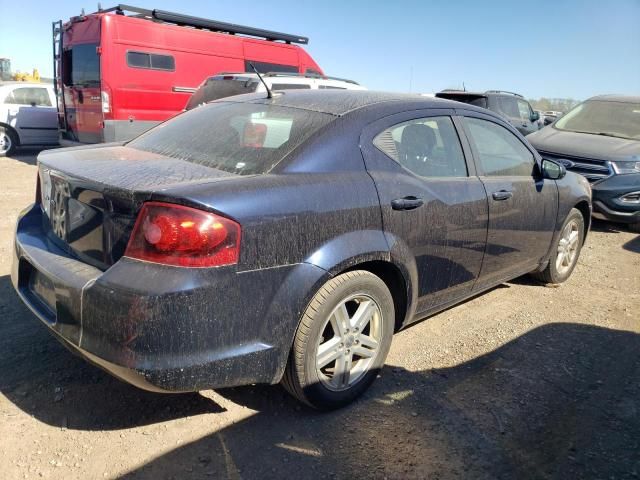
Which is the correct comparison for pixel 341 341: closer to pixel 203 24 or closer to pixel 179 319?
pixel 179 319

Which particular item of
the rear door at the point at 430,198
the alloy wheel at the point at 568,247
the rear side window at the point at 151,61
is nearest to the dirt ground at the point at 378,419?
the rear door at the point at 430,198

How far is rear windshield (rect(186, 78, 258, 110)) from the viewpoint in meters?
7.29

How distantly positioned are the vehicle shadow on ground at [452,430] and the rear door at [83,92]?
8098 mm

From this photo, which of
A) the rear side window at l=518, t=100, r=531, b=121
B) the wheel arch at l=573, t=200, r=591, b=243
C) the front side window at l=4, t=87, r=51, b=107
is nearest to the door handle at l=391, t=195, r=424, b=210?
the wheel arch at l=573, t=200, r=591, b=243

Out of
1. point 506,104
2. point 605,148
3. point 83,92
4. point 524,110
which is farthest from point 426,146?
point 524,110

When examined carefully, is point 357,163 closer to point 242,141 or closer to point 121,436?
point 242,141

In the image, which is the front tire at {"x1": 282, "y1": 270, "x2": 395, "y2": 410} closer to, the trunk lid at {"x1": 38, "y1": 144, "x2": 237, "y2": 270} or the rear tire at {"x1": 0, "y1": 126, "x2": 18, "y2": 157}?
the trunk lid at {"x1": 38, "y1": 144, "x2": 237, "y2": 270}

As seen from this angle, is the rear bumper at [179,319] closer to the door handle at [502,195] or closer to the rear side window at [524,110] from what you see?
the door handle at [502,195]

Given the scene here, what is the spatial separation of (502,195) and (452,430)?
1.66 metres

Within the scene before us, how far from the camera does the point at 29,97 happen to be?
11969mm

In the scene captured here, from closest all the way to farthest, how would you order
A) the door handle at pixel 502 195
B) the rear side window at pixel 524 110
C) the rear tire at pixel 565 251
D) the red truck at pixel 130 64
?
the door handle at pixel 502 195 < the rear tire at pixel 565 251 < the red truck at pixel 130 64 < the rear side window at pixel 524 110

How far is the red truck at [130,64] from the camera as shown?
9.12 metres

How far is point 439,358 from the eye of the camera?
10.8 feet

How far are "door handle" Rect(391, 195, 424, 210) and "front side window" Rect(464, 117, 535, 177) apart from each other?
2.78 ft
